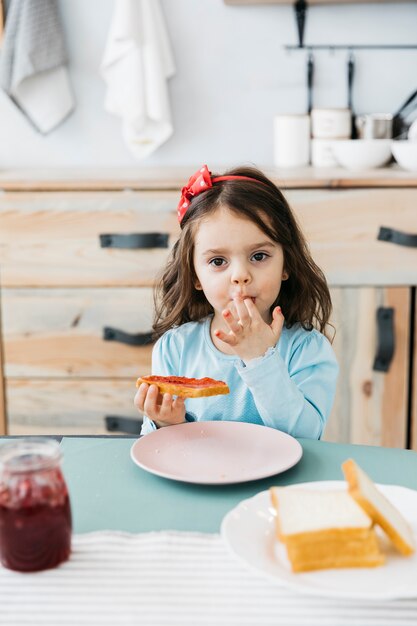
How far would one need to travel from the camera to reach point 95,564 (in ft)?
2.53

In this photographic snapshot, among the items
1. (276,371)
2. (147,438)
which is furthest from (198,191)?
(147,438)

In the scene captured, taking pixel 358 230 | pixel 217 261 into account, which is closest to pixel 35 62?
pixel 358 230

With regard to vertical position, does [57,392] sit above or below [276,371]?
below

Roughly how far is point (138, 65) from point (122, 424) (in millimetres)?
1202

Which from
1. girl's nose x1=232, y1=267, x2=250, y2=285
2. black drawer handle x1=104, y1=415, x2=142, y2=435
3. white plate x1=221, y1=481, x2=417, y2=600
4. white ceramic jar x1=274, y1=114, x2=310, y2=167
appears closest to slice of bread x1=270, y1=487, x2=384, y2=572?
white plate x1=221, y1=481, x2=417, y2=600

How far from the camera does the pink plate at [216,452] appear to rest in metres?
0.98

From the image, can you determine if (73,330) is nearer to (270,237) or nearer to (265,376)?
(270,237)

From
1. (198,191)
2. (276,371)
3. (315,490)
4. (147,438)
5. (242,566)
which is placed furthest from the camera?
(198,191)

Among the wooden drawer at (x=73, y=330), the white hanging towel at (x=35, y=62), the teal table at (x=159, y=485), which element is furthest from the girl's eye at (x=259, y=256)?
the white hanging towel at (x=35, y=62)

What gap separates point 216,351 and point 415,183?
1.03 metres

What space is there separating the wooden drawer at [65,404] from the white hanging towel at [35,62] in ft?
3.14

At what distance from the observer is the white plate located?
2.27ft

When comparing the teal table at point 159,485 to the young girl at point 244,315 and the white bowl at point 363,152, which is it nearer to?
the young girl at point 244,315

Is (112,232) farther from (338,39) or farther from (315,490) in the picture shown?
(315,490)
